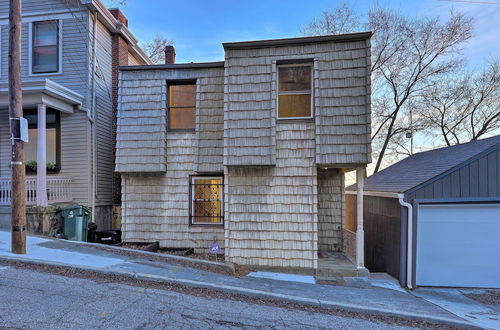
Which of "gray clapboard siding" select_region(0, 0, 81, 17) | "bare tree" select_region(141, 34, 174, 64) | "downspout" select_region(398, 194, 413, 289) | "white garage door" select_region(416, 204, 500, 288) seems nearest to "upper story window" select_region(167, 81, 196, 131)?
"gray clapboard siding" select_region(0, 0, 81, 17)

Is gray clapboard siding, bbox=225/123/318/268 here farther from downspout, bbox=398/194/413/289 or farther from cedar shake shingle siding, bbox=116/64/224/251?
downspout, bbox=398/194/413/289

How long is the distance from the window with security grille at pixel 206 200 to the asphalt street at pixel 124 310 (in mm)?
3534

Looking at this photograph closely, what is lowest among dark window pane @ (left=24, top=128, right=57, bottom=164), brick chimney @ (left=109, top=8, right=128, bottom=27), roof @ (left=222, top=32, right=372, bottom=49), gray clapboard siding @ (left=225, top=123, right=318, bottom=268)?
gray clapboard siding @ (left=225, top=123, right=318, bottom=268)

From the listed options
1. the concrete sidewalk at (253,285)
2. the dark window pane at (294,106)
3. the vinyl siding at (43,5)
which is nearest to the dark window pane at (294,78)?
the dark window pane at (294,106)

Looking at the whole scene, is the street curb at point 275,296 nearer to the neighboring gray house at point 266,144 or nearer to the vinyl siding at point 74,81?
the neighboring gray house at point 266,144

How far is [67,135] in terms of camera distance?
9.87m

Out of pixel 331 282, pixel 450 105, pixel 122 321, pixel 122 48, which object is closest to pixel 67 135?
pixel 122 48

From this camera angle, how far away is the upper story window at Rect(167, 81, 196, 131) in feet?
27.7

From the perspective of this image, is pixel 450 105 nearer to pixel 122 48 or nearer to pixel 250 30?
pixel 250 30

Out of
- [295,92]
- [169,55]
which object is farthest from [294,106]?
[169,55]

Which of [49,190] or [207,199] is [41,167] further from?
[207,199]

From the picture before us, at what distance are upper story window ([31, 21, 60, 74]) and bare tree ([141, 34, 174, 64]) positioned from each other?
9.35 meters

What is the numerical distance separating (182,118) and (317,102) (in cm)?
391

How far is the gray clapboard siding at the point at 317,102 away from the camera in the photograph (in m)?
6.75
